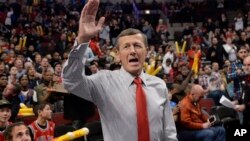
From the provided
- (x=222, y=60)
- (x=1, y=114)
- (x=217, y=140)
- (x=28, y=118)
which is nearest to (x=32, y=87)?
(x=28, y=118)

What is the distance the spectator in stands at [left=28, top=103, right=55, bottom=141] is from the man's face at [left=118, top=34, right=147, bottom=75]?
2886 mm

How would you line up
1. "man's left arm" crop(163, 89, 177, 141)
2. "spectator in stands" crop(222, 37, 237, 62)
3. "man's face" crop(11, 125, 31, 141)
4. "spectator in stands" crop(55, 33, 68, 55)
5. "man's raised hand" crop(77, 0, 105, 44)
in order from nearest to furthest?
1. "man's raised hand" crop(77, 0, 105, 44)
2. "man's left arm" crop(163, 89, 177, 141)
3. "man's face" crop(11, 125, 31, 141)
4. "spectator in stands" crop(222, 37, 237, 62)
5. "spectator in stands" crop(55, 33, 68, 55)

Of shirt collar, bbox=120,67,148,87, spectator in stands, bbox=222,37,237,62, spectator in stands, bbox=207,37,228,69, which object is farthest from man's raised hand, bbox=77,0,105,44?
spectator in stands, bbox=207,37,228,69

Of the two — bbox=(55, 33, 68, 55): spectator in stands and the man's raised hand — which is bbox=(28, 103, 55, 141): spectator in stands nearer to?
the man's raised hand

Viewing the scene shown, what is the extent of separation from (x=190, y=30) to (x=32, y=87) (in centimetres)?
1093

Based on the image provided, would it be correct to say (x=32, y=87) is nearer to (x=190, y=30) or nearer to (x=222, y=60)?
(x=222, y=60)

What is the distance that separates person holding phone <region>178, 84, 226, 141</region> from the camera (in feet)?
19.4

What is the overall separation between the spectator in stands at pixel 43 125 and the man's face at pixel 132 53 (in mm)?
2886

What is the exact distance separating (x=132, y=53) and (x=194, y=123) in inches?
150

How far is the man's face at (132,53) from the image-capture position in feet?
7.59

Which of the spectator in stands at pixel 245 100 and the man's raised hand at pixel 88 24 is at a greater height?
the man's raised hand at pixel 88 24

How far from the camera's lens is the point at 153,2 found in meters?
20.8

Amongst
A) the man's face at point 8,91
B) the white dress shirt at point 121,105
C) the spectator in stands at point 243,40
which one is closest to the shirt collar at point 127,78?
the white dress shirt at point 121,105

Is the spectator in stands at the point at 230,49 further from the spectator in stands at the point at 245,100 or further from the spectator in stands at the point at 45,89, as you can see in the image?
the spectator in stands at the point at 45,89
